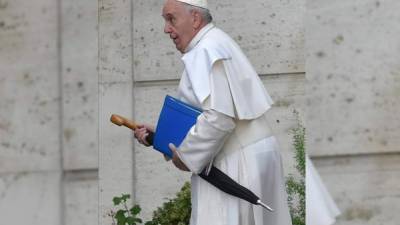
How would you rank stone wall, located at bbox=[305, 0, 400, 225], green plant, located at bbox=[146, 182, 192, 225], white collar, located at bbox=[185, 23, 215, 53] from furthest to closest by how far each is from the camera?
1. stone wall, located at bbox=[305, 0, 400, 225]
2. green plant, located at bbox=[146, 182, 192, 225]
3. white collar, located at bbox=[185, 23, 215, 53]

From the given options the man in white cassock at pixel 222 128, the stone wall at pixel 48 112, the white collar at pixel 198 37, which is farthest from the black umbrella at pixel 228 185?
the stone wall at pixel 48 112

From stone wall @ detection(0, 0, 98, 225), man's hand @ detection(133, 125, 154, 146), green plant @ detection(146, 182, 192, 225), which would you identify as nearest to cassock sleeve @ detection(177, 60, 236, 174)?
man's hand @ detection(133, 125, 154, 146)

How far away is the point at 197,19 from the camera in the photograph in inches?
221

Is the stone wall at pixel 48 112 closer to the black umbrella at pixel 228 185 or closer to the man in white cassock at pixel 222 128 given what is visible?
the man in white cassock at pixel 222 128

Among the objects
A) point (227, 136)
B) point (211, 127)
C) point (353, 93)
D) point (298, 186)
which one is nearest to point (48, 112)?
point (298, 186)

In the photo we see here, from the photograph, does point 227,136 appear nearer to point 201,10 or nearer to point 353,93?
point 201,10

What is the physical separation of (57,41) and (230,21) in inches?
52.1

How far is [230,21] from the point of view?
25.0ft

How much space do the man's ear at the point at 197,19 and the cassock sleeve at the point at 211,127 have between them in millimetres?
271

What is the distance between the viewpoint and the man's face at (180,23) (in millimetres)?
5602

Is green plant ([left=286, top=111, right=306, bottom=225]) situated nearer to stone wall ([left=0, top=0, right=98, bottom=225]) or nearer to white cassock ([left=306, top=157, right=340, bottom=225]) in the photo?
white cassock ([left=306, top=157, right=340, bottom=225])

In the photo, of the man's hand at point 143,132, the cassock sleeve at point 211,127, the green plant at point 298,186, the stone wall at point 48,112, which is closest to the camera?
the cassock sleeve at point 211,127

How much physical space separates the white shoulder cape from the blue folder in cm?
11

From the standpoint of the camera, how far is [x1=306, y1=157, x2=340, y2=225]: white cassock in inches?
239
